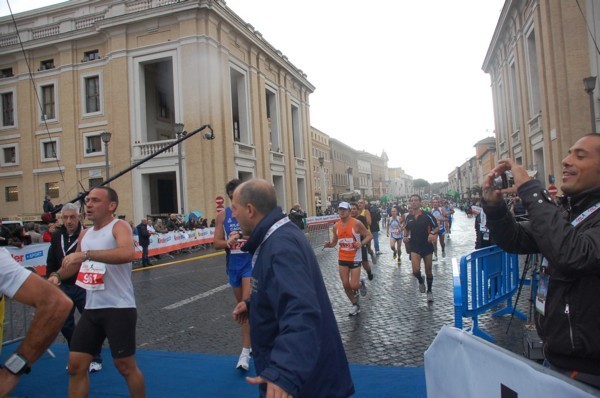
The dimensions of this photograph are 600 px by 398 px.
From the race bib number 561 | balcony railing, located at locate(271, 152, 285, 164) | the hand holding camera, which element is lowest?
the race bib number 561

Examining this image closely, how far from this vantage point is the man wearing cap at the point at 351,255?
7.17m

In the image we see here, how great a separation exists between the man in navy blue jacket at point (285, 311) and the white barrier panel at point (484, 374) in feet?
1.81

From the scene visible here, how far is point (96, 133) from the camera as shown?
1185 inches

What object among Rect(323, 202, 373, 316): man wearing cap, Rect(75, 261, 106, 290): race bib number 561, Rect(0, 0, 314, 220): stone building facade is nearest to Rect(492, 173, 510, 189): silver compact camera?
Rect(75, 261, 106, 290): race bib number 561

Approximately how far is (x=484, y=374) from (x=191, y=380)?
11.3 ft

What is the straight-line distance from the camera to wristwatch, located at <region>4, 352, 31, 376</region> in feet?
5.99

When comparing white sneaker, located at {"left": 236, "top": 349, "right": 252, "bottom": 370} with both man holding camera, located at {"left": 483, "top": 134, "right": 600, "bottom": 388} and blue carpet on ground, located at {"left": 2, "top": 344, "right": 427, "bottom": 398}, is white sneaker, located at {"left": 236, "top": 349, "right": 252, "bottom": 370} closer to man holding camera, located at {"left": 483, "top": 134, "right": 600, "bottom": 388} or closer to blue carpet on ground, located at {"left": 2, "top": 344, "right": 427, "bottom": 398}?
blue carpet on ground, located at {"left": 2, "top": 344, "right": 427, "bottom": 398}

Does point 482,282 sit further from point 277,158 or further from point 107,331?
point 277,158

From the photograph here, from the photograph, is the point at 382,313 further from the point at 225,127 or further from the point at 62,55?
the point at 62,55

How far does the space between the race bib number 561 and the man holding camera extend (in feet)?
10.3

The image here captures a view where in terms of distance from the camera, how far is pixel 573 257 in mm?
1811

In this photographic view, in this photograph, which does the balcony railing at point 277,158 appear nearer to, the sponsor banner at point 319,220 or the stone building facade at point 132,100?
the stone building facade at point 132,100

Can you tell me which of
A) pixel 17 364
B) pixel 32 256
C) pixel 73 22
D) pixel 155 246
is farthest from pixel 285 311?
pixel 73 22

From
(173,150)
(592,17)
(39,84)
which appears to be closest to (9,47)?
(39,84)
